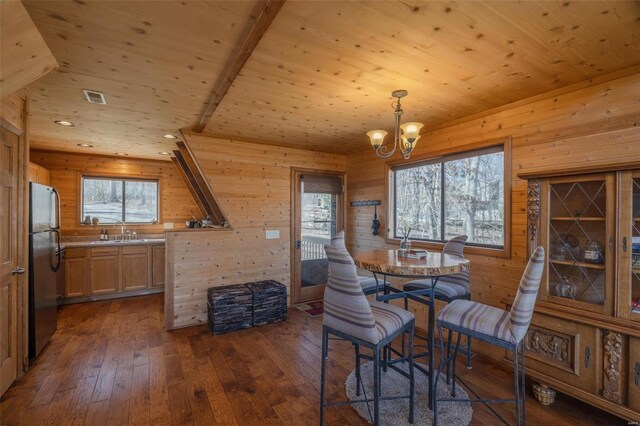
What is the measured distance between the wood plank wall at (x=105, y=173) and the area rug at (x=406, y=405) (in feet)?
15.7

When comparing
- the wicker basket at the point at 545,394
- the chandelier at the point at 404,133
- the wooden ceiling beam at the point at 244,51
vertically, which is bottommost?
the wicker basket at the point at 545,394

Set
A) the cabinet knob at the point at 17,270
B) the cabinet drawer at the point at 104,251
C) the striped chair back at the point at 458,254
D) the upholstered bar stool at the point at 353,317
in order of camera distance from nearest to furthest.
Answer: the upholstered bar stool at the point at 353,317
the cabinet knob at the point at 17,270
the striped chair back at the point at 458,254
the cabinet drawer at the point at 104,251

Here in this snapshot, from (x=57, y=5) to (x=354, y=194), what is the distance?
389cm

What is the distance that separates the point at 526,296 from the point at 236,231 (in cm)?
335

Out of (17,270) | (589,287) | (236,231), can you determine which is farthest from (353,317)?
(17,270)

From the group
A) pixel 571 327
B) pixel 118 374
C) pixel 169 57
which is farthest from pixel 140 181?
pixel 571 327

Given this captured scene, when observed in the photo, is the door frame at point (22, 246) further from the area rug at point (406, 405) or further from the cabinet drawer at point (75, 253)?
the area rug at point (406, 405)

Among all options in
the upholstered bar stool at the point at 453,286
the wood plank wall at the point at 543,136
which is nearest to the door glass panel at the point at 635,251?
the wood plank wall at the point at 543,136

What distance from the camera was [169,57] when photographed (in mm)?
1966

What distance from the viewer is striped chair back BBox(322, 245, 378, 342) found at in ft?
5.76

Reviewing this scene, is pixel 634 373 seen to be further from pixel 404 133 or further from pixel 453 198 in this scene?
pixel 404 133

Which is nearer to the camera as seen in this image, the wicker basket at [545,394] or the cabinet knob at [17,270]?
the wicker basket at [545,394]

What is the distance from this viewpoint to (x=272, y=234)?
4.38 metres

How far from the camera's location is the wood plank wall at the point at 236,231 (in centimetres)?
376
